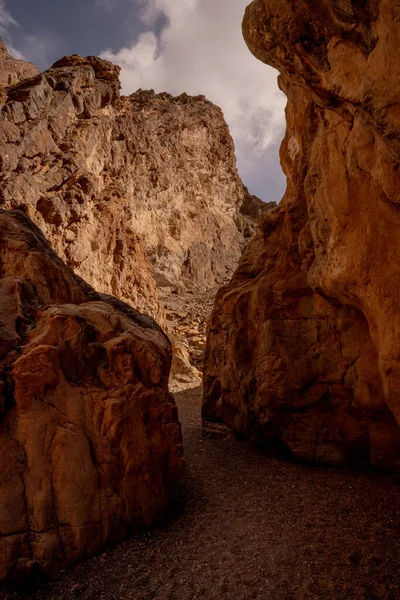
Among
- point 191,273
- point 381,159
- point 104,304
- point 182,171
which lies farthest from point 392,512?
point 182,171

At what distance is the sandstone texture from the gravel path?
453mm

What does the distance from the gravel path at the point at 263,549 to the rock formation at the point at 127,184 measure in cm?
2114

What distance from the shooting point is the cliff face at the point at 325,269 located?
5258 millimetres

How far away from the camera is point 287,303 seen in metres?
10.1

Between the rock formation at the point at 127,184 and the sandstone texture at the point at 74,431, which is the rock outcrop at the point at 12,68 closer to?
the rock formation at the point at 127,184

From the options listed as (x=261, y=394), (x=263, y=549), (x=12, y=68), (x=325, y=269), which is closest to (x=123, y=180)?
(x=12, y=68)

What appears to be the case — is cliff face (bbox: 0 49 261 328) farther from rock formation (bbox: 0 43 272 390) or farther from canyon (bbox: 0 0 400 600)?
canyon (bbox: 0 0 400 600)

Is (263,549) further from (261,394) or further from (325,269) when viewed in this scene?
(325,269)

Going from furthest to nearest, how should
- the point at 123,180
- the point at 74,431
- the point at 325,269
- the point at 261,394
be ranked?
the point at 123,180 < the point at 261,394 < the point at 325,269 < the point at 74,431

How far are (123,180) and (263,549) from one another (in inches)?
1450

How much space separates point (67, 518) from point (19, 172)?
24.4 m

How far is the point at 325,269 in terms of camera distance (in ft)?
25.2

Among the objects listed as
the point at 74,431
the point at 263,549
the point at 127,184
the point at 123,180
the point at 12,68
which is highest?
the point at 12,68

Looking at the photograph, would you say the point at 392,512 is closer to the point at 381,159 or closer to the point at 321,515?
the point at 321,515
